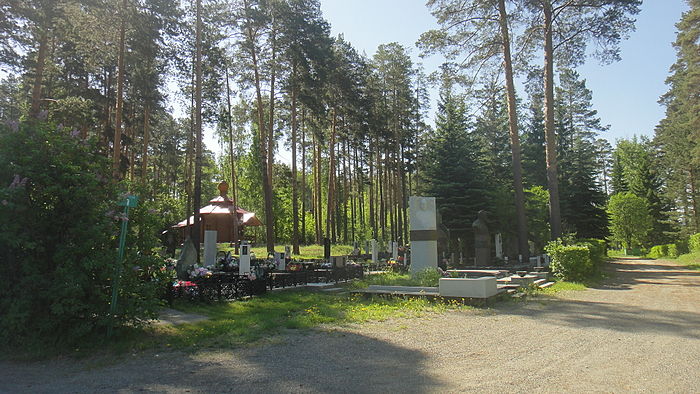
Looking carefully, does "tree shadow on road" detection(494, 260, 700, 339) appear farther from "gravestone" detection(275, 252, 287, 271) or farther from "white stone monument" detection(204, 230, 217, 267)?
"white stone monument" detection(204, 230, 217, 267)

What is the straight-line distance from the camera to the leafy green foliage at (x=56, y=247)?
6500 millimetres

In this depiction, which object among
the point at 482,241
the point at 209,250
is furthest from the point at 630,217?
the point at 209,250

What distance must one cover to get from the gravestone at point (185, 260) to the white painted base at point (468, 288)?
7.14 metres

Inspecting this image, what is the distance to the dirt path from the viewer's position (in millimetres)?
4887

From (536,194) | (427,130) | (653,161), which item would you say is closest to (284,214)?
(427,130)

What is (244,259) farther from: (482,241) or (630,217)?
(630,217)

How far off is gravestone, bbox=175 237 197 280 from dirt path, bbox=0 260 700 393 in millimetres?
6158

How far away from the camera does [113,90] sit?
1043 inches

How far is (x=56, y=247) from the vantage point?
272 inches

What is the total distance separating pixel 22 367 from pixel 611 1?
2330 cm

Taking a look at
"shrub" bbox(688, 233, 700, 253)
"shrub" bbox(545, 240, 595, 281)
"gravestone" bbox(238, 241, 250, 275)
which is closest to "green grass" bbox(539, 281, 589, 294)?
"shrub" bbox(545, 240, 595, 281)

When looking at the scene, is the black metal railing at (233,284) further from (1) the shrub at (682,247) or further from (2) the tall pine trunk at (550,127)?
(1) the shrub at (682,247)

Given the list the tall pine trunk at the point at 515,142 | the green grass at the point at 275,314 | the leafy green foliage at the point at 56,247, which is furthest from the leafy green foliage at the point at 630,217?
the leafy green foliage at the point at 56,247

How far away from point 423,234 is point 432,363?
31.7 feet
